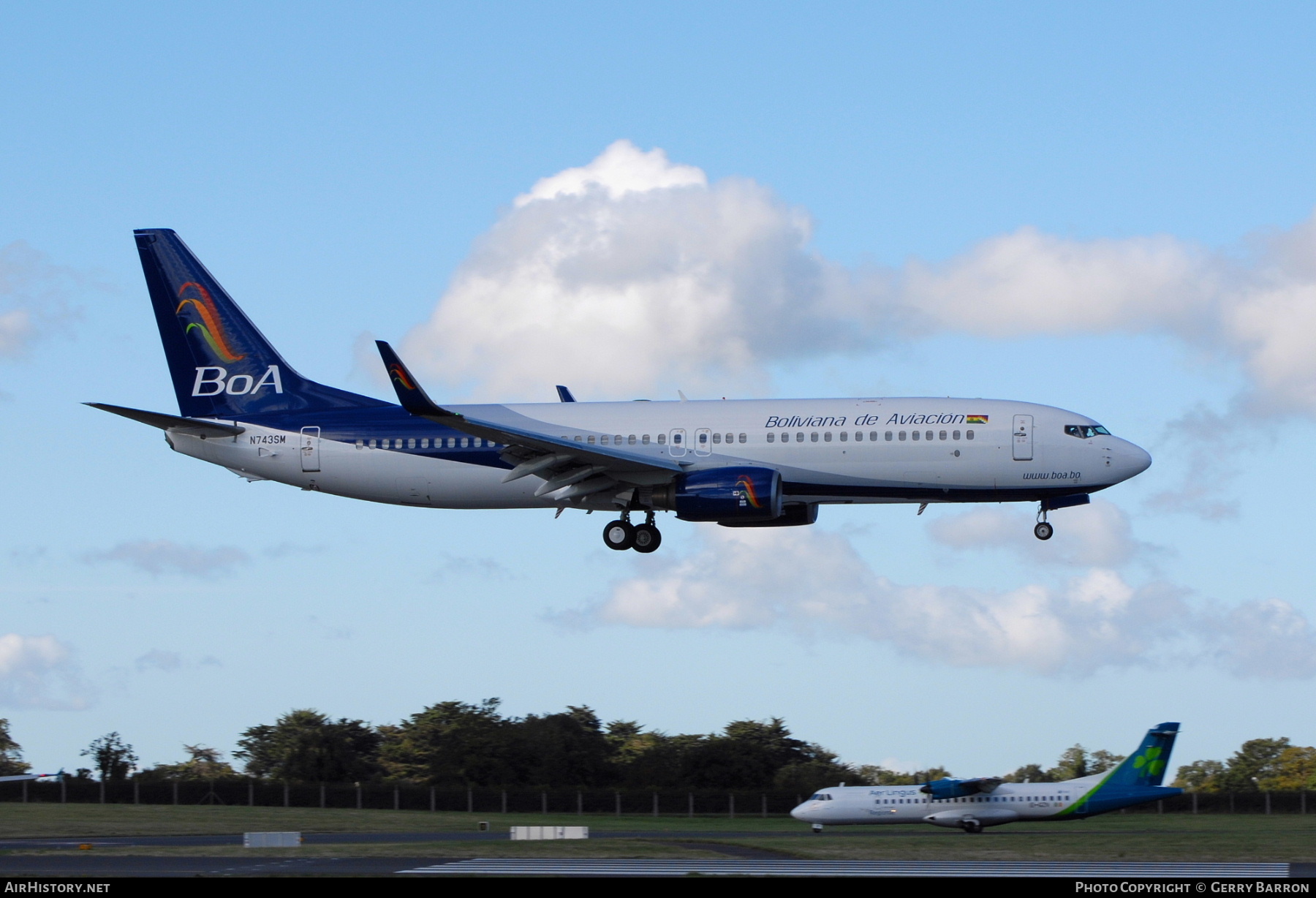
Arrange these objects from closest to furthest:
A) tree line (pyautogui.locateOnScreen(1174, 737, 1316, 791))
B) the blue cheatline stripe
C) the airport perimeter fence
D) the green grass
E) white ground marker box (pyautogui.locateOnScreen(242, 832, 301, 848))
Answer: the blue cheatline stripe, the green grass, white ground marker box (pyautogui.locateOnScreen(242, 832, 301, 848)), the airport perimeter fence, tree line (pyautogui.locateOnScreen(1174, 737, 1316, 791))

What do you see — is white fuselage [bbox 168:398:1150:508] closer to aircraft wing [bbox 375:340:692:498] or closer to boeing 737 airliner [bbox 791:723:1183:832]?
aircraft wing [bbox 375:340:692:498]

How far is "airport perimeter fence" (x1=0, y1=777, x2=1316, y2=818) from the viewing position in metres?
60.6

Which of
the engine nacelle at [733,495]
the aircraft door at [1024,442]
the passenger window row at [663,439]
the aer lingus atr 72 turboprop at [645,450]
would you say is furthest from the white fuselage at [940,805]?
the passenger window row at [663,439]

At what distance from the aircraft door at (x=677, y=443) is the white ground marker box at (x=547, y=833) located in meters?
11.2

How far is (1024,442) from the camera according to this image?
42.9 metres

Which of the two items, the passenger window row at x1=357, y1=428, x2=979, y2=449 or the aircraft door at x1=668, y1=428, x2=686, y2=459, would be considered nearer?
the passenger window row at x1=357, y1=428, x2=979, y2=449

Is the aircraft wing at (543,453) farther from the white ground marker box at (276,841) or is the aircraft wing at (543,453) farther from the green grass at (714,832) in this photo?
the white ground marker box at (276,841)

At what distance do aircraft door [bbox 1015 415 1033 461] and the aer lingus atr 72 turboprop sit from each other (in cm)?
4

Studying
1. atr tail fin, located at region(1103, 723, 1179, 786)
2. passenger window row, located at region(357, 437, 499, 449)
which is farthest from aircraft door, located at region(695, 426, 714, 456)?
atr tail fin, located at region(1103, 723, 1179, 786)

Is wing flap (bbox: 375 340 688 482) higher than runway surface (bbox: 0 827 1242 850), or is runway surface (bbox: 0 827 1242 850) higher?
wing flap (bbox: 375 340 688 482)

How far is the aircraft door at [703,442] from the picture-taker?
4481 centimetres

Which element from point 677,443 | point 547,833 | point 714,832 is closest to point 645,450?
point 677,443

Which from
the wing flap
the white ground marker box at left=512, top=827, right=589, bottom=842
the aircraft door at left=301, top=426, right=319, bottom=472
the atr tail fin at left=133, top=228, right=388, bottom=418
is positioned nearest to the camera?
the white ground marker box at left=512, top=827, right=589, bottom=842
